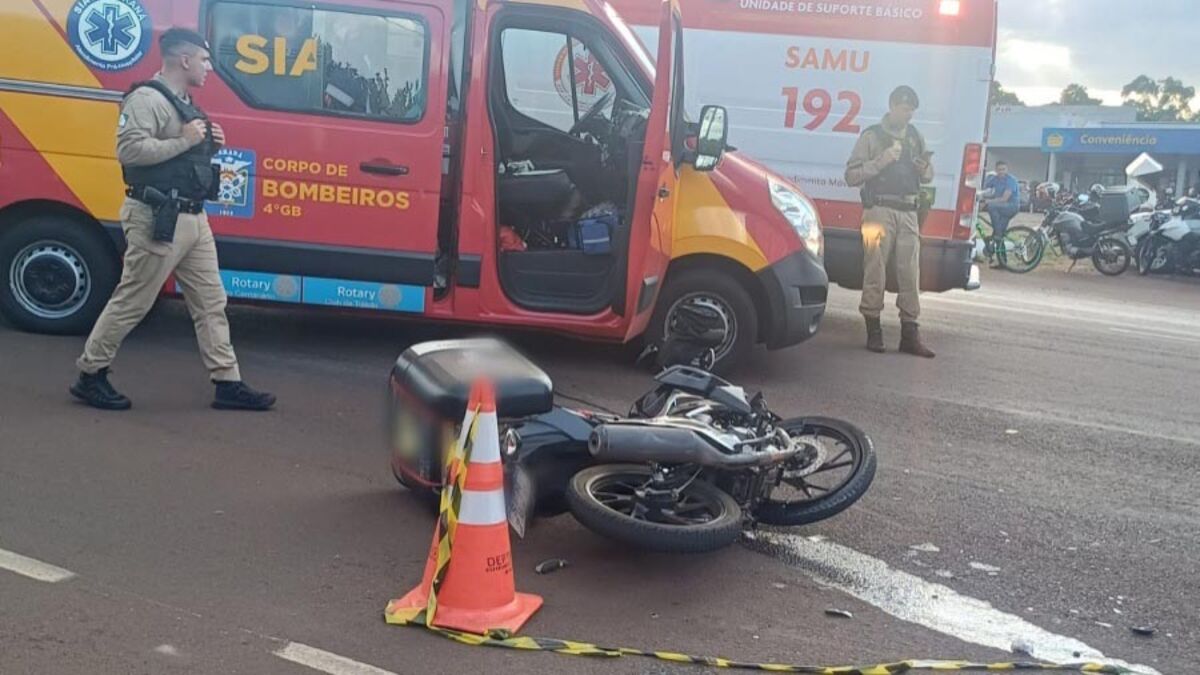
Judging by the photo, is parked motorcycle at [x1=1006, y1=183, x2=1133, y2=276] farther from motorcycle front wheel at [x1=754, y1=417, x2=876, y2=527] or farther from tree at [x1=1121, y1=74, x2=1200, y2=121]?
tree at [x1=1121, y1=74, x2=1200, y2=121]

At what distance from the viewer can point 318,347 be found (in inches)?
309

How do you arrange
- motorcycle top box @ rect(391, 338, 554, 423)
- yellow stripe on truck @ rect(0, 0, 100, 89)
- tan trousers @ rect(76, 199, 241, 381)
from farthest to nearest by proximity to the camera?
yellow stripe on truck @ rect(0, 0, 100, 89) < tan trousers @ rect(76, 199, 241, 381) < motorcycle top box @ rect(391, 338, 554, 423)

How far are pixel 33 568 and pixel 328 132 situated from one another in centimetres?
364

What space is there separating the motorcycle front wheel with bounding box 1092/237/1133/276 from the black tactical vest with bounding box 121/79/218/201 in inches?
605

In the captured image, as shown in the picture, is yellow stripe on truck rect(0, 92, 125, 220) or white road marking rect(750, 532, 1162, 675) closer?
white road marking rect(750, 532, 1162, 675)

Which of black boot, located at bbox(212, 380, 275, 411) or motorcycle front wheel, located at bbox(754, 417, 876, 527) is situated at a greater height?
motorcycle front wheel, located at bbox(754, 417, 876, 527)

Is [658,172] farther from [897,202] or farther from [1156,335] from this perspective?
[1156,335]

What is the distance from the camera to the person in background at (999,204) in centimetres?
1811

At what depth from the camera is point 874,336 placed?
9188 millimetres

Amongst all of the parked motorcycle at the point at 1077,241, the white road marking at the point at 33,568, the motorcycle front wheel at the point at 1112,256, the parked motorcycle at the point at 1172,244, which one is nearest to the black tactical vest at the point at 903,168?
the white road marking at the point at 33,568

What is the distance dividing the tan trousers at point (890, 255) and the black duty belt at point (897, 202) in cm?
3

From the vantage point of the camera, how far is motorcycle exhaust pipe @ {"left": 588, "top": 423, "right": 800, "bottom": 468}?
168 inches

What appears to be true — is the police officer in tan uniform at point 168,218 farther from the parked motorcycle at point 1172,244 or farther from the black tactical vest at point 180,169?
the parked motorcycle at point 1172,244

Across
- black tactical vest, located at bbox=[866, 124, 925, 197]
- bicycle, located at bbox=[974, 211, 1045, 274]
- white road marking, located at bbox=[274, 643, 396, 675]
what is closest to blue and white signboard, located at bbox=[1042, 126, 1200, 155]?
bicycle, located at bbox=[974, 211, 1045, 274]
